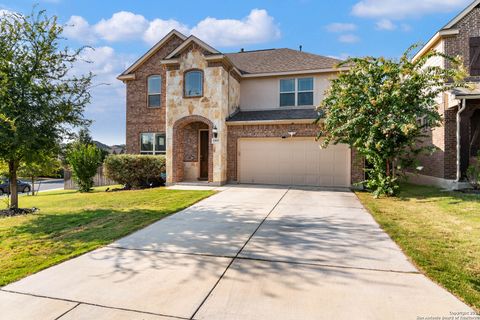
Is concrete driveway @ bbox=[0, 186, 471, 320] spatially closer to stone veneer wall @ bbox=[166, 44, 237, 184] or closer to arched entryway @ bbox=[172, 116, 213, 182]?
stone veneer wall @ bbox=[166, 44, 237, 184]

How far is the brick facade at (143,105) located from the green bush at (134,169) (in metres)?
2.32

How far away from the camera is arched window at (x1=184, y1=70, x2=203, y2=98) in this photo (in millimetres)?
13500

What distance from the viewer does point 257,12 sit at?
12242 mm

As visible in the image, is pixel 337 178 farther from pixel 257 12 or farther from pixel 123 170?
pixel 123 170

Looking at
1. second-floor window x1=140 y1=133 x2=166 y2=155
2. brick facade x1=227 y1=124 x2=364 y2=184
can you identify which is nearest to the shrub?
brick facade x1=227 y1=124 x2=364 y2=184

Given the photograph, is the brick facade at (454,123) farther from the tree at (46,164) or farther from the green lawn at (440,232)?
the tree at (46,164)

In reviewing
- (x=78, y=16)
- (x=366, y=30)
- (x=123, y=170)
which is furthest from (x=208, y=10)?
(x=123, y=170)

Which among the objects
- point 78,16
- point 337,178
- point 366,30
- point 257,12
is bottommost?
point 337,178

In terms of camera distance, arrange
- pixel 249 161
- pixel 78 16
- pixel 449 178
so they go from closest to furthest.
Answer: pixel 78 16 < pixel 449 178 < pixel 249 161

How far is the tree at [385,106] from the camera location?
29.6ft

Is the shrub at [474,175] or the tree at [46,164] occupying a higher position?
the tree at [46,164]

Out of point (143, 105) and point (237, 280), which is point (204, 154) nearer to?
point (143, 105)

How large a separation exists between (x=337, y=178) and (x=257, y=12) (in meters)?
8.52

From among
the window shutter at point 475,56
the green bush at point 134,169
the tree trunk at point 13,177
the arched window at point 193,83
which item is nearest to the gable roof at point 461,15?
the window shutter at point 475,56
